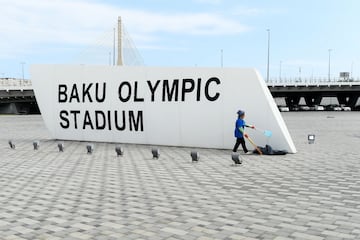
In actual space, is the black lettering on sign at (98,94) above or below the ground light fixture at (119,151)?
above

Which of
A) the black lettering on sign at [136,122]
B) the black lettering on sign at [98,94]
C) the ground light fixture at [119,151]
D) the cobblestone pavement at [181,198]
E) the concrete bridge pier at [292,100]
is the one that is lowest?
the cobblestone pavement at [181,198]

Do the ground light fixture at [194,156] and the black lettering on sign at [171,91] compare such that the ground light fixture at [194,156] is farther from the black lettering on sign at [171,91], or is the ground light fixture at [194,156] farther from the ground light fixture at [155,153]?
the black lettering on sign at [171,91]

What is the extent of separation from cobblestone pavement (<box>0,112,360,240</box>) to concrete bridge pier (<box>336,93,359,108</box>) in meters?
73.3

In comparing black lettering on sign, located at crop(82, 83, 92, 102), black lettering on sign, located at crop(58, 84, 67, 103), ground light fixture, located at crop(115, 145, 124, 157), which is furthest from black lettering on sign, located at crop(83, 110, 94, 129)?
ground light fixture, located at crop(115, 145, 124, 157)

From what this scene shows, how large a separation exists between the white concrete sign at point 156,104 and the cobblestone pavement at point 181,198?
2.47 metres

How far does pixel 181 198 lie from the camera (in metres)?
7.46

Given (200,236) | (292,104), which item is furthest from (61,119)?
(292,104)

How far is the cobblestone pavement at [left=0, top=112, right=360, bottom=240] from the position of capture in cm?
557

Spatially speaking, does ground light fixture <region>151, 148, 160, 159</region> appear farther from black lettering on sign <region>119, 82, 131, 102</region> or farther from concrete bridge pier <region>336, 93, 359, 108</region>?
concrete bridge pier <region>336, 93, 359, 108</region>

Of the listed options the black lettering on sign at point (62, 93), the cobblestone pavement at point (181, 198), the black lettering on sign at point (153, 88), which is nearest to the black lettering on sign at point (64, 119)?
the black lettering on sign at point (62, 93)

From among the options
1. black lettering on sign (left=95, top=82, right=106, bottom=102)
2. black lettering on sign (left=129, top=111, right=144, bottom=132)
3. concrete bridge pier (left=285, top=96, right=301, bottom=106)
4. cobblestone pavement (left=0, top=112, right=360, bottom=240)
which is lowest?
cobblestone pavement (left=0, top=112, right=360, bottom=240)

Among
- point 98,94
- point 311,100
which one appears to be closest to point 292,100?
point 311,100

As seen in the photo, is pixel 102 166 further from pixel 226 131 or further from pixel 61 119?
pixel 61 119

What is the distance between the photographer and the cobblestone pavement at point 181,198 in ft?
18.3
